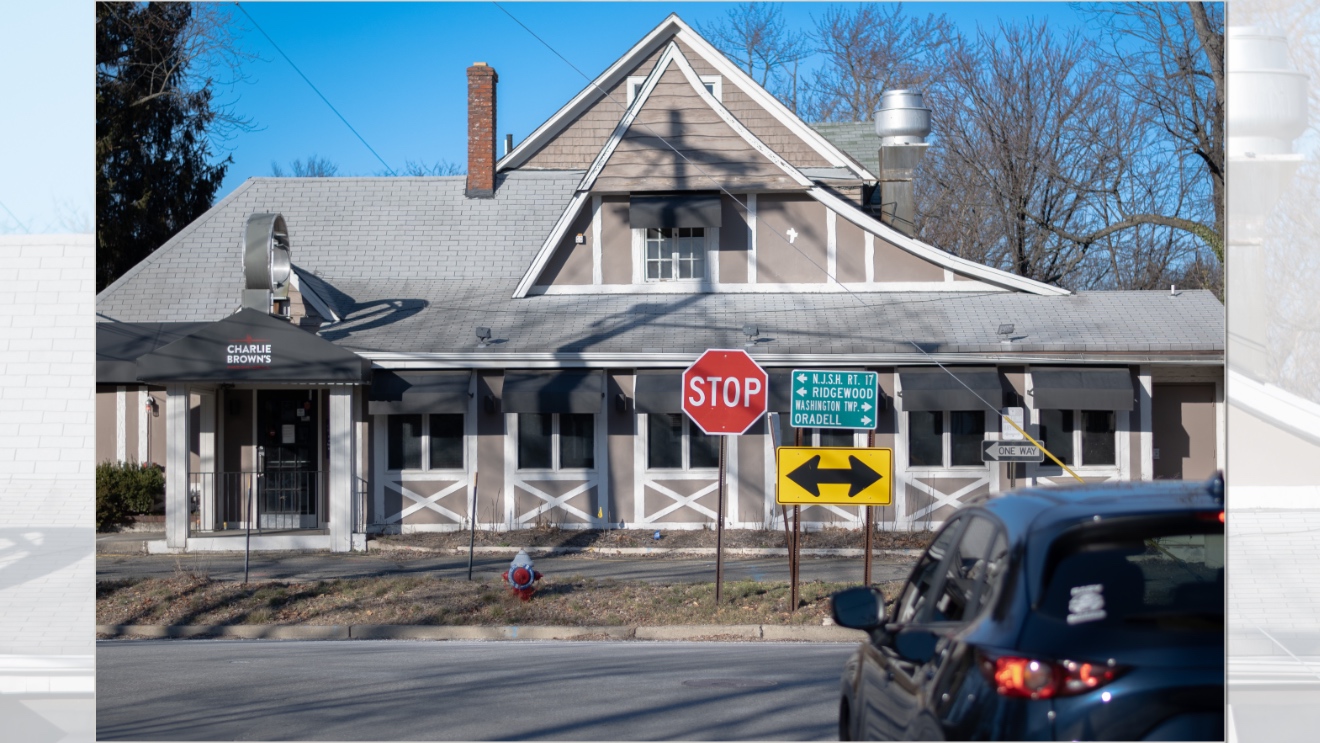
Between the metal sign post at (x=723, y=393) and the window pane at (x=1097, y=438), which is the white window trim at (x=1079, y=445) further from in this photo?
the metal sign post at (x=723, y=393)

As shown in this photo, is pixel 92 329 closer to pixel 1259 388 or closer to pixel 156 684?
pixel 156 684

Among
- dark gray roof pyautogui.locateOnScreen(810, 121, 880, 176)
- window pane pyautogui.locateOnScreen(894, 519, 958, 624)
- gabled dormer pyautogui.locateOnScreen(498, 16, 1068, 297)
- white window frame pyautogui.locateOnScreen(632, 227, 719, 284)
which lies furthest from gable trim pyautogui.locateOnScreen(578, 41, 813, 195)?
window pane pyautogui.locateOnScreen(894, 519, 958, 624)

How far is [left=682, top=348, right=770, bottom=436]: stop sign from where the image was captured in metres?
13.2

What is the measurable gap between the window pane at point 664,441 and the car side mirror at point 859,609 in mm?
14697

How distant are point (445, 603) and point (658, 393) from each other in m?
6.16

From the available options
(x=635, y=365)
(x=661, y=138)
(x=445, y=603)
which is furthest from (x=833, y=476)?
(x=661, y=138)

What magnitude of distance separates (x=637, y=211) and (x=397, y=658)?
37.2 ft

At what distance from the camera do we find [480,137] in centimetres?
2511

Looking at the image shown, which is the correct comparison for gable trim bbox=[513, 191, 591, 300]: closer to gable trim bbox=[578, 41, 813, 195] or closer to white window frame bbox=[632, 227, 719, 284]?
gable trim bbox=[578, 41, 813, 195]

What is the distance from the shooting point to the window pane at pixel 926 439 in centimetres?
1923

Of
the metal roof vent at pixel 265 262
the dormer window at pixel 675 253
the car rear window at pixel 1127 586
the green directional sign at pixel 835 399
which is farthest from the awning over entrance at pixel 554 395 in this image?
the car rear window at pixel 1127 586

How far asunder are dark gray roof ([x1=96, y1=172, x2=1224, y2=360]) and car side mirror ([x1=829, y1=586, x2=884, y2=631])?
14.1 metres

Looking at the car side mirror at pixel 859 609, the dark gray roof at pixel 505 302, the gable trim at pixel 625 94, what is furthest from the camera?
the gable trim at pixel 625 94

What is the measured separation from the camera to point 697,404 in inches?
524
